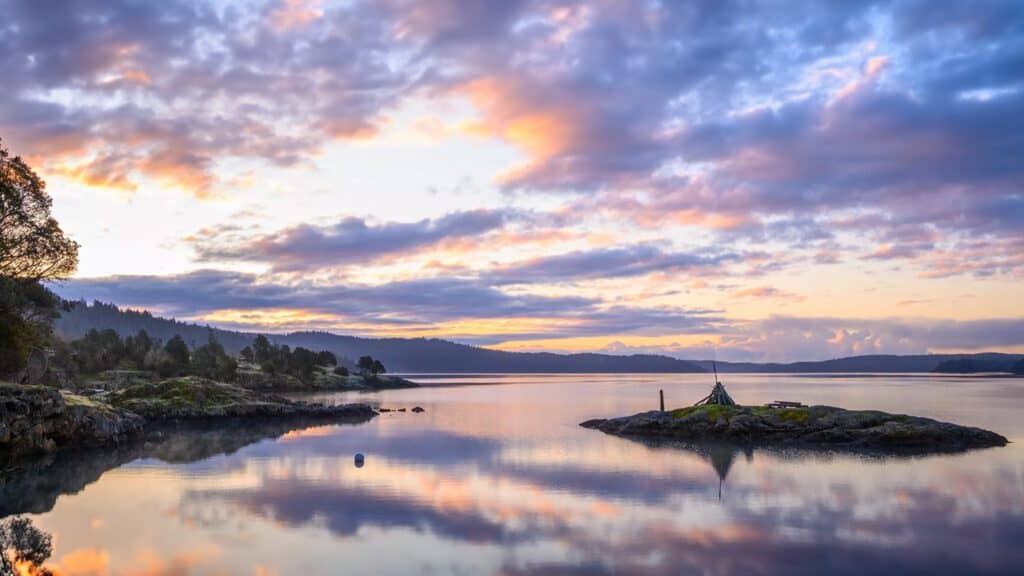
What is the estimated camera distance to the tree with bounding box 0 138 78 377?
49875 millimetres

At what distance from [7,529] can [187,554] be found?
9.12 meters

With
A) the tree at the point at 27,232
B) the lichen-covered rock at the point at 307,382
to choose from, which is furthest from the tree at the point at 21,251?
the lichen-covered rock at the point at 307,382

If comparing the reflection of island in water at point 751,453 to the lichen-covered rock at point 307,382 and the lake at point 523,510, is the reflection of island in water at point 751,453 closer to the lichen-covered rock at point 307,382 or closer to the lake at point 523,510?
the lake at point 523,510

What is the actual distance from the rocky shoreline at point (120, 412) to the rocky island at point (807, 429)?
40.3 m

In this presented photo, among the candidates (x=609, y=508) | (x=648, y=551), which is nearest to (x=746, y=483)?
(x=609, y=508)

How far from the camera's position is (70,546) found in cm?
2461

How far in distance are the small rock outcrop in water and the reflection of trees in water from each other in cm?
4853

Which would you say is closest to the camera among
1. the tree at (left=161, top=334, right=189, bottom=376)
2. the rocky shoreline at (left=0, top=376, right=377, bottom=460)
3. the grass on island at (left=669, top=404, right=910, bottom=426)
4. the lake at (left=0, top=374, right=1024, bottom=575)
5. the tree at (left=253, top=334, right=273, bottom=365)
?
the lake at (left=0, top=374, right=1024, bottom=575)

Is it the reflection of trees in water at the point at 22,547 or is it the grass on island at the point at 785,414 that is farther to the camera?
the grass on island at the point at 785,414

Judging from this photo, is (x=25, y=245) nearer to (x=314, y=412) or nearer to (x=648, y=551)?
(x=314, y=412)

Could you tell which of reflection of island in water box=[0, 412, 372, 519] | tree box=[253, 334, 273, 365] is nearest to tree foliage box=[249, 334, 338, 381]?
tree box=[253, 334, 273, 365]

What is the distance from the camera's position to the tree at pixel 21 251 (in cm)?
4988

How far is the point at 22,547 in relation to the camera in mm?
24297

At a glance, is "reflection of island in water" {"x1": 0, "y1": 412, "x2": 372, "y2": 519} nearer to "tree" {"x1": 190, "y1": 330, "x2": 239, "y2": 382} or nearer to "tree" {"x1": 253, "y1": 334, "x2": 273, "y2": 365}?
"tree" {"x1": 190, "y1": 330, "x2": 239, "y2": 382}
